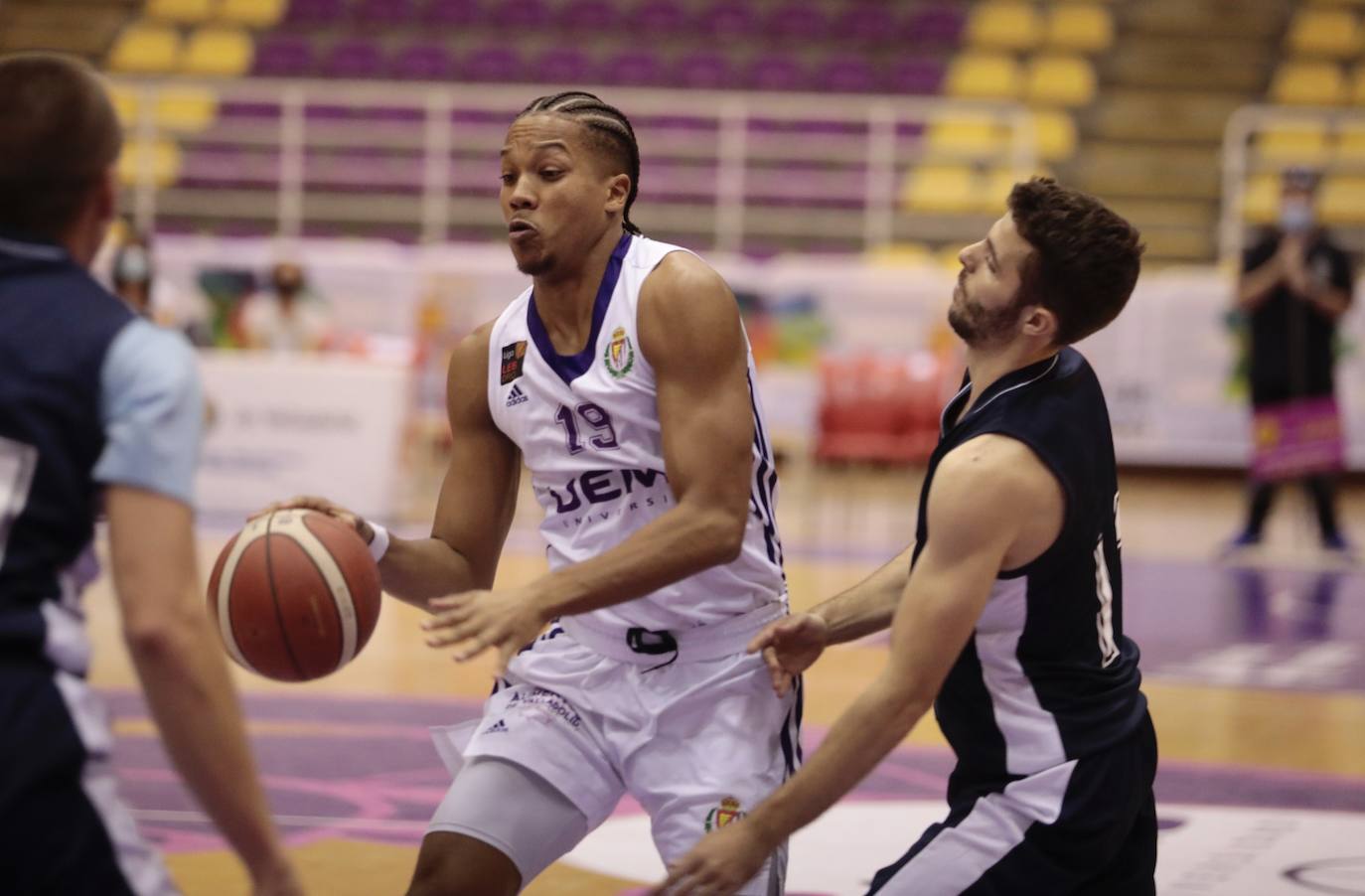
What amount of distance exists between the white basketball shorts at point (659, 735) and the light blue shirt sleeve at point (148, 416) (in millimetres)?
1358

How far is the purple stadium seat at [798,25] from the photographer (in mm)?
20125

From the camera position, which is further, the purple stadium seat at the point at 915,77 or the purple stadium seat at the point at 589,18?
the purple stadium seat at the point at 589,18

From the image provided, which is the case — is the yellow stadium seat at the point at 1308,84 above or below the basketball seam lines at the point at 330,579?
above

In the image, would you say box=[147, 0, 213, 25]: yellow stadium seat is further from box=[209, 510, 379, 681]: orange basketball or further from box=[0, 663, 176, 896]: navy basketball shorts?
box=[0, 663, 176, 896]: navy basketball shorts

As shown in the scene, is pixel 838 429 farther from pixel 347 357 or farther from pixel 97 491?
pixel 97 491

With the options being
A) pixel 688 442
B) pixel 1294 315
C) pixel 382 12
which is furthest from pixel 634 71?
pixel 688 442

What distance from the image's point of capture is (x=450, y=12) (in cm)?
2073

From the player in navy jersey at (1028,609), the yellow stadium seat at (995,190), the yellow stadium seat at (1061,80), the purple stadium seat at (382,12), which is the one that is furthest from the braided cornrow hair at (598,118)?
the purple stadium seat at (382,12)

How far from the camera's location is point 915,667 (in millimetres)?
2973

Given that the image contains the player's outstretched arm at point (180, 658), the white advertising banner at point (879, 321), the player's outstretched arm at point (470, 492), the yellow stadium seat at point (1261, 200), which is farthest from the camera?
the yellow stadium seat at point (1261, 200)

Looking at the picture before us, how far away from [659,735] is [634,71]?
648 inches

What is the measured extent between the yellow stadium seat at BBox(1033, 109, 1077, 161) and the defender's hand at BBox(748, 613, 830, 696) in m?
15.8

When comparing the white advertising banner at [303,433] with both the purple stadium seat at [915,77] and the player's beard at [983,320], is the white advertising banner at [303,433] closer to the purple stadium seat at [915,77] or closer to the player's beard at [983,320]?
the purple stadium seat at [915,77]

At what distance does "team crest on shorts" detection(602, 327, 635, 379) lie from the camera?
11.6 feet
